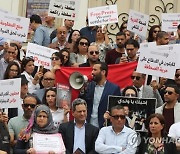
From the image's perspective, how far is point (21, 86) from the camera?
9914 millimetres

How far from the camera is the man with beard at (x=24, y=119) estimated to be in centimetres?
901

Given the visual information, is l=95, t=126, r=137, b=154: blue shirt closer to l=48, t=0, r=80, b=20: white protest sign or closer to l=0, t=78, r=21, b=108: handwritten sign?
l=0, t=78, r=21, b=108: handwritten sign

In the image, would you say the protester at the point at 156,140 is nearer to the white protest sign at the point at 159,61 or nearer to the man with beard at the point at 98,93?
the man with beard at the point at 98,93

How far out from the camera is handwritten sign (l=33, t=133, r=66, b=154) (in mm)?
8227

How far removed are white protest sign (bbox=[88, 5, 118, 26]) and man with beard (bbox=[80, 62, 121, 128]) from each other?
277cm

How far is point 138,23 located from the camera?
41.9ft

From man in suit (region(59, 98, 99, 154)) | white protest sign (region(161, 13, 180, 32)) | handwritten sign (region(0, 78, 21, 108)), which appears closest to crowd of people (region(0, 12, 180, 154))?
man in suit (region(59, 98, 99, 154))

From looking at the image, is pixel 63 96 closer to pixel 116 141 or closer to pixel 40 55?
pixel 116 141

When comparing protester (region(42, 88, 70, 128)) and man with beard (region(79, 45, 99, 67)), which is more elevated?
man with beard (region(79, 45, 99, 67))

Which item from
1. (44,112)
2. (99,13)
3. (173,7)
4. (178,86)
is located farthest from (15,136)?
(173,7)

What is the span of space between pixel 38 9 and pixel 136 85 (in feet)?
23.4

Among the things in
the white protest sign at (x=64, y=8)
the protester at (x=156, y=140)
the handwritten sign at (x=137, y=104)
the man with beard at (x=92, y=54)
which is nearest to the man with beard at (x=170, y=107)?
the handwritten sign at (x=137, y=104)

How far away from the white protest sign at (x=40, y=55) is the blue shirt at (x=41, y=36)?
1.63 meters

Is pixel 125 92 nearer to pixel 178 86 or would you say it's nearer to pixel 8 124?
pixel 178 86
